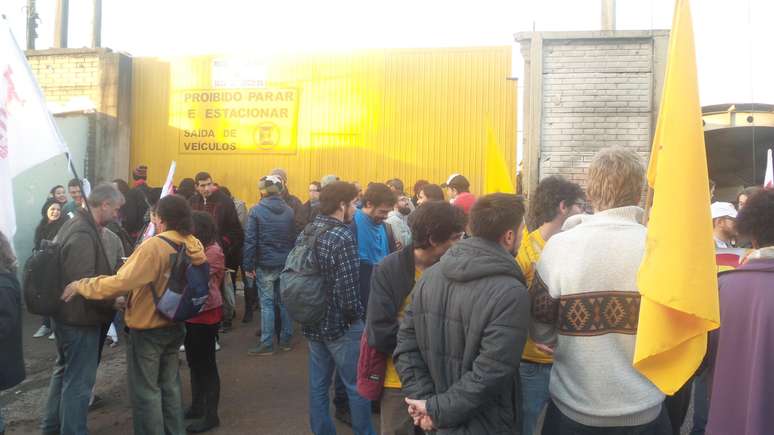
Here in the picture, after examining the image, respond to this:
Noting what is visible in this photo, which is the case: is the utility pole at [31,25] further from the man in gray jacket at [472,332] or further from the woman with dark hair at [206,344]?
the man in gray jacket at [472,332]

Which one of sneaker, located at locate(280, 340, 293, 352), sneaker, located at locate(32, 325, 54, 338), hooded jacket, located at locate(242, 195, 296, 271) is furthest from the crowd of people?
sneaker, located at locate(32, 325, 54, 338)

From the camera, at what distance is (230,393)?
18.2ft

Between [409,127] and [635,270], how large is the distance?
9.25m

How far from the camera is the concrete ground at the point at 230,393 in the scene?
4.84 metres

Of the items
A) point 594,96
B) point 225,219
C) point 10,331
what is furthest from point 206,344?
point 594,96

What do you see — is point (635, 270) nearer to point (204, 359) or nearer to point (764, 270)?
point (764, 270)

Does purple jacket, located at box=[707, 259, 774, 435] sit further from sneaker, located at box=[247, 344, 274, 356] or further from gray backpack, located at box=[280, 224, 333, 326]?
sneaker, located at box=[247, 344, 274, 356]

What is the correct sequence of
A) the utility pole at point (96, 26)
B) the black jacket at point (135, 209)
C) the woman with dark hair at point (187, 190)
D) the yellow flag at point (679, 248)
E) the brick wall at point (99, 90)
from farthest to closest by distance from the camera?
the utility pole at point (96, 26) → the brick wall at point (99, 90) → the black jacket at point (135, 209) → the woman with dark hair at point (187, 190) → the yellow flag at point (679, 248)

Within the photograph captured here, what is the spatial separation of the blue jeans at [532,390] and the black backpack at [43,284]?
2899 mm

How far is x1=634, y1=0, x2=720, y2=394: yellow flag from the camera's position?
1992mm

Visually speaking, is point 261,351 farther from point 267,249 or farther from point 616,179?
point 616,179

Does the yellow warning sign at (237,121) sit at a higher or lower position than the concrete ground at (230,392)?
higher

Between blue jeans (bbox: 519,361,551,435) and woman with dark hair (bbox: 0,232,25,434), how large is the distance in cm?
272

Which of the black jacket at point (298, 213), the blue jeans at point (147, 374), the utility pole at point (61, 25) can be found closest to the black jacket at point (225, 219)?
the black jacket at point (298, 213)
